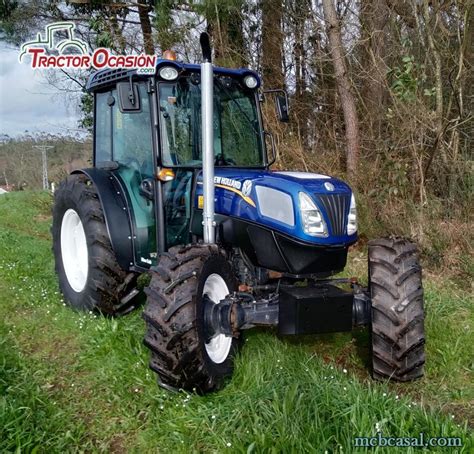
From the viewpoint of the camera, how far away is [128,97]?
3.21 meters

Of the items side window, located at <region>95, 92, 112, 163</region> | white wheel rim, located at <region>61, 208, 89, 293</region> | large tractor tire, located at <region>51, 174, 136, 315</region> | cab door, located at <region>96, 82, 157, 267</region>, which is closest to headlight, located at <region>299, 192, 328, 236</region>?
cab door, located at <region>96, 82, 157, 267</region>

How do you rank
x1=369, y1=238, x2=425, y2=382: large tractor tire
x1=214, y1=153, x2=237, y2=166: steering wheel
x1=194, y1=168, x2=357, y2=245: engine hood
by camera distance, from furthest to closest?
1. x1=214, y1=153, x2=237, y2=166: steering wheel
2. x1=194, y1=168, x2=357, y2=245: engine hood
3. x1=369, y1=238, x2=425, y2=382: large tractor tire

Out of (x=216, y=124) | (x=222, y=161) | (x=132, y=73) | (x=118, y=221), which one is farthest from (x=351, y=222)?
(x=132, y=73)

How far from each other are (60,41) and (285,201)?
9166 mm

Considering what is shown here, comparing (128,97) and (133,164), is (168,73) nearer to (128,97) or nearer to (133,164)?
(128,97)

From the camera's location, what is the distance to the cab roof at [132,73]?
11.7 feet

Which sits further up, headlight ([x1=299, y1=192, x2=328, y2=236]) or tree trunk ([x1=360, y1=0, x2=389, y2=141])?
tree trunk ([x1=360, y1=0, x2=389, y2=141])

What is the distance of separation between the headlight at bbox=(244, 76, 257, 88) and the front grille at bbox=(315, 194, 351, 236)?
4.46 feet

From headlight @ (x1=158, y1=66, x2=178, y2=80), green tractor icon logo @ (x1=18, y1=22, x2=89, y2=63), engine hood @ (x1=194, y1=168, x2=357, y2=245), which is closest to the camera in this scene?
engine hood @ (x1=194, y1=168, x2=357, y2=245)

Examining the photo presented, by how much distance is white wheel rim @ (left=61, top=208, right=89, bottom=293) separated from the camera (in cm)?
452

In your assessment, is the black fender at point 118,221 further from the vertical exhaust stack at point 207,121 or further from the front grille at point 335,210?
the front grille at point 335,210

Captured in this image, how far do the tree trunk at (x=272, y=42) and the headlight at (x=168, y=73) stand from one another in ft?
18.8
